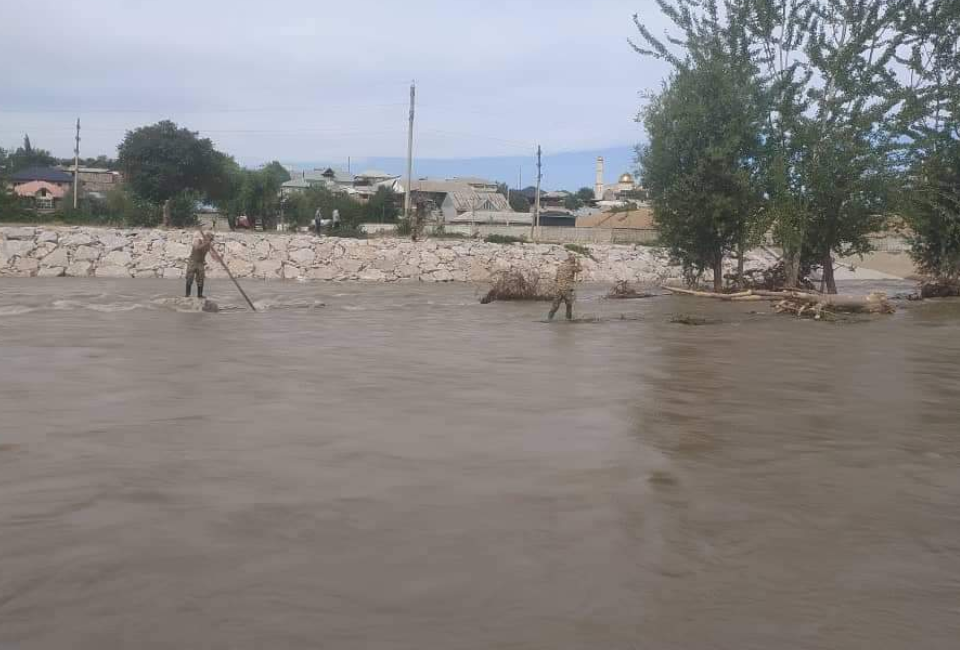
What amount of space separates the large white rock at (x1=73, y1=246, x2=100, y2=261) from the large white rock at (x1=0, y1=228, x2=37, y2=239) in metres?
1.73

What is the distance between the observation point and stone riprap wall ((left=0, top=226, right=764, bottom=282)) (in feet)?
102

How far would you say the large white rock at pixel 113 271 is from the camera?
30750 mm

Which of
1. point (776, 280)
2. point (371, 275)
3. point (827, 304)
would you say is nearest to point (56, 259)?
point (371, 275)

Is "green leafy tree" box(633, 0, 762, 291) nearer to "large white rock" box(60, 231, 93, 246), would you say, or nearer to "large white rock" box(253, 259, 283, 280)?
"large white rock" box(253, 259, 283, 280)

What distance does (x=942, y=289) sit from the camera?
2530 cm

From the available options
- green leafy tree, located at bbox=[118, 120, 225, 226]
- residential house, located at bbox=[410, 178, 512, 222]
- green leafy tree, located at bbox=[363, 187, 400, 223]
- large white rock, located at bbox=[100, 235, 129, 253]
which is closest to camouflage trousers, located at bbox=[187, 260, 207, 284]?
large white rock, located at bbox=[100, 235, 129, 253]

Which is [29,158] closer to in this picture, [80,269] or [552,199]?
[552,199]

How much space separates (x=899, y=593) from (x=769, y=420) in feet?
12.9

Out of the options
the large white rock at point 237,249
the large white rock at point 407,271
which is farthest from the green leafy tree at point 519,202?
the large white rock at point 237,249

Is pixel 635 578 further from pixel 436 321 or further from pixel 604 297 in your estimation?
pixel 604 297

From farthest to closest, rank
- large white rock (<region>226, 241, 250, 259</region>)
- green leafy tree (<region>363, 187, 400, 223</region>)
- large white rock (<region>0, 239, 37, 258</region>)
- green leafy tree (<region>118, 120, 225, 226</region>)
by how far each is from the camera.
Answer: green leafy tree (<region>363, 187, 400, 223</region>)
green leafy tree (<region>118, 120, 225, 226</region>)
large white rock (<region>226, 241, 250, 259</region>)
large white rock (<region>0, 239, 37, 258</region>)

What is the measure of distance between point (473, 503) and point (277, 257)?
2859 cm

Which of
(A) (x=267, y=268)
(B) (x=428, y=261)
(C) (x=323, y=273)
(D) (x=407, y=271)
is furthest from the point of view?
(B) (x=428, y=261)

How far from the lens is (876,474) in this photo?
6176 millimetres
